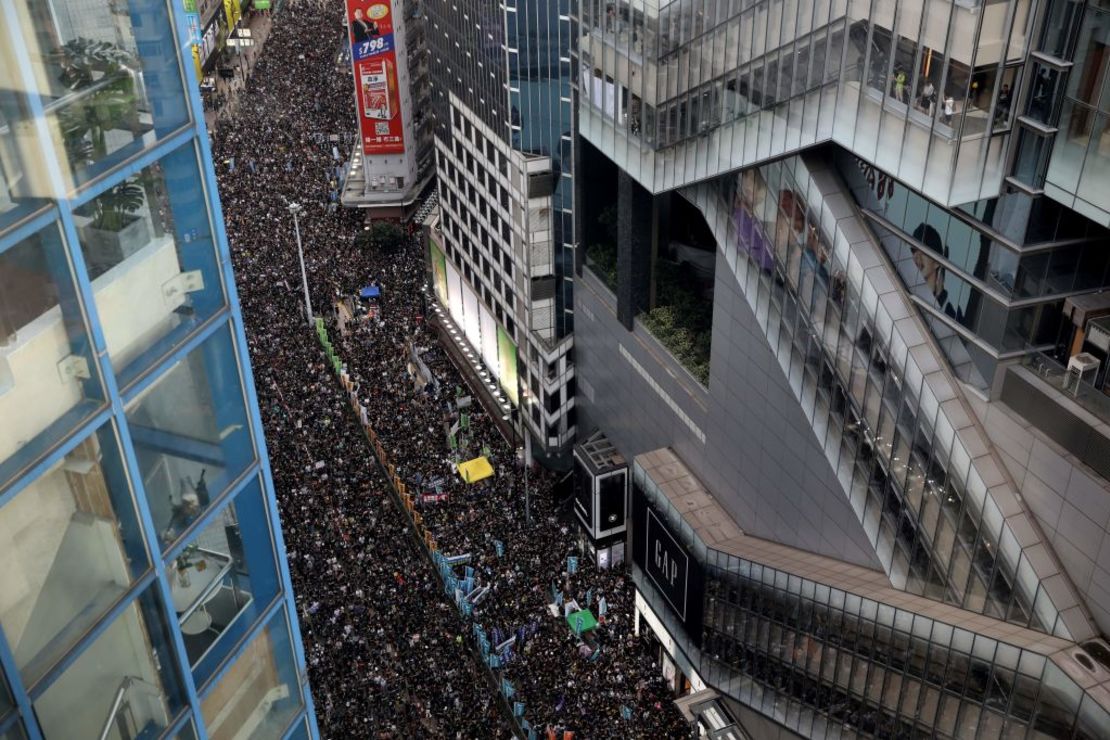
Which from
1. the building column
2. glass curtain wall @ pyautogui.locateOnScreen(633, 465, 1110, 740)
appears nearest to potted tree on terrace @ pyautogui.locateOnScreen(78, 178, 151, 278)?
glass curtain wall @ pyautogui.locateOnScreen(633, 465, 1110, 740)

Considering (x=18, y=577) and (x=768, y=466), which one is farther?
(x=768, y=466)

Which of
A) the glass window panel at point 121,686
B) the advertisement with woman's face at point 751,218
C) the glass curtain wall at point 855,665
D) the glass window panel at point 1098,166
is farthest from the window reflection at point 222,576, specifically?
the advertisement with woman's face at point 751,218

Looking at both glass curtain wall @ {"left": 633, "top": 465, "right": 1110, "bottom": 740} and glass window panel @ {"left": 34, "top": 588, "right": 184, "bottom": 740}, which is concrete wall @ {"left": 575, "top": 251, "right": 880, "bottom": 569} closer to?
glass curtain wall @ {"left": 633, "top": 465, "right": 1110, "bottom": 740}

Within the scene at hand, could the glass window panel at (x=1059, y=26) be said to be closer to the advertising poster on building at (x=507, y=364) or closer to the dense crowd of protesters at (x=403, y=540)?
the dense crowd of protesters at (x=403, y=540)

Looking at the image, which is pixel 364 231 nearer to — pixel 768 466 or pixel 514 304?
pixel 514 304

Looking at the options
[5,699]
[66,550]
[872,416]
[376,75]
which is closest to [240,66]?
[376,75]

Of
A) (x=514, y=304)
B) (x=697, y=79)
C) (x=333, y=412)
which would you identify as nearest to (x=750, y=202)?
(x=697, y=79)
